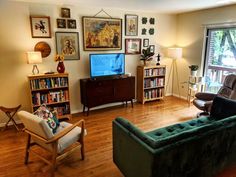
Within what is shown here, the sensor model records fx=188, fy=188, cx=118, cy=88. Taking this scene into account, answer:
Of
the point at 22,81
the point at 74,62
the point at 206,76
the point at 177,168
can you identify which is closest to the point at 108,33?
the point at 74,62

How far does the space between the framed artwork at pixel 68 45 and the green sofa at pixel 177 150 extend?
260 cm

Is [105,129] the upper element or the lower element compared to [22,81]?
lower

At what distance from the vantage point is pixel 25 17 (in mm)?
3719

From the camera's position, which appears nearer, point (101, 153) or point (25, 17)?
point (101, 153)

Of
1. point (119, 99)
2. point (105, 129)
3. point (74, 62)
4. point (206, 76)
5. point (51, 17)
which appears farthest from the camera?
Result: point (206, 76)

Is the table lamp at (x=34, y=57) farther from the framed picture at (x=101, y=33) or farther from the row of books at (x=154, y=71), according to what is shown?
the row of books at (x=154, y=71)

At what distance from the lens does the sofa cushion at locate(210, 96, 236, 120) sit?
2.49 meters

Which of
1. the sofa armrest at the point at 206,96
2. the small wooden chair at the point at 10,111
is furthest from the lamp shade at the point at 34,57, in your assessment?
the sofa armrest at the point at 206,96

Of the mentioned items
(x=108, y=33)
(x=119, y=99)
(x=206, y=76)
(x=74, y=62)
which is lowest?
(x=119, y=99)

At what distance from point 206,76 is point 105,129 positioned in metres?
3.15

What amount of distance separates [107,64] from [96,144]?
205 centimetres

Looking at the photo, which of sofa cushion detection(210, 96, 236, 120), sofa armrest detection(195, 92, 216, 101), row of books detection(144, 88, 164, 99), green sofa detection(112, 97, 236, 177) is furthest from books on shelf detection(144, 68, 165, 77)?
green sofa detection(112, 97, 236, 177)

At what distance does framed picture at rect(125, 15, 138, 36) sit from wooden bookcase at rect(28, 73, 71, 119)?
2.06 m

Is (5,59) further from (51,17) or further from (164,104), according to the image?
(164,104)
